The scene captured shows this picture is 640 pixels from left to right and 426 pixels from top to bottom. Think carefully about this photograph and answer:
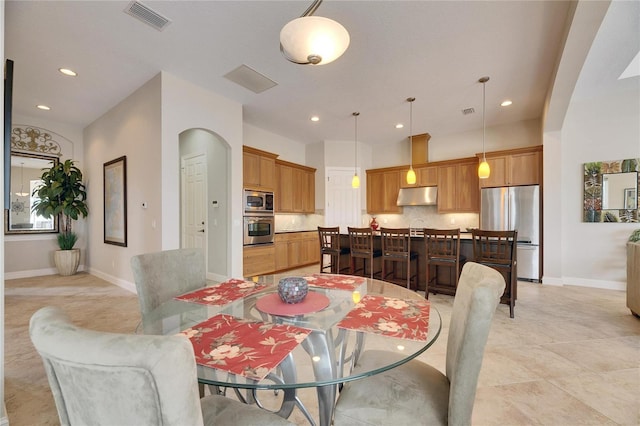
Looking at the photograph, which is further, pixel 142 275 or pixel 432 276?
pixel 432 276

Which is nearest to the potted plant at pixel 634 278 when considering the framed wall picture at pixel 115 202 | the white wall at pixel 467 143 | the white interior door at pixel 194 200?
the white wall at pixel 467 143

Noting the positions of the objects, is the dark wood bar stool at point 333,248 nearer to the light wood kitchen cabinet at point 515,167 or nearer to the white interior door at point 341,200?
the white interior door at point 341,200

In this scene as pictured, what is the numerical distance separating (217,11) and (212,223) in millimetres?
3097

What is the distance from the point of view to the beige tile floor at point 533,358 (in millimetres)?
1618

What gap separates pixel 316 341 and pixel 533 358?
217cm

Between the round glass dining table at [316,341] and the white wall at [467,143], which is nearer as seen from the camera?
the round glass dining table at [316,341]

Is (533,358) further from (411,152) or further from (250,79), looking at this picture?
(411,152)

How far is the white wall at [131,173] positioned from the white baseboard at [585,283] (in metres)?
5.88

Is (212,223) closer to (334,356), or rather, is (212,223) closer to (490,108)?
(334,356)

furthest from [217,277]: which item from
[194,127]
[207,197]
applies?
[194,127]

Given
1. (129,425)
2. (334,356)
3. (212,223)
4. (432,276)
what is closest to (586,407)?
(334,356)

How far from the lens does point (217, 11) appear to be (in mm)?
2377

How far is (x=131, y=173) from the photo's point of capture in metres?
3.92

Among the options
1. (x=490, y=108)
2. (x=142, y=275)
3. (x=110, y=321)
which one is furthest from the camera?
(x=490, y=108)
